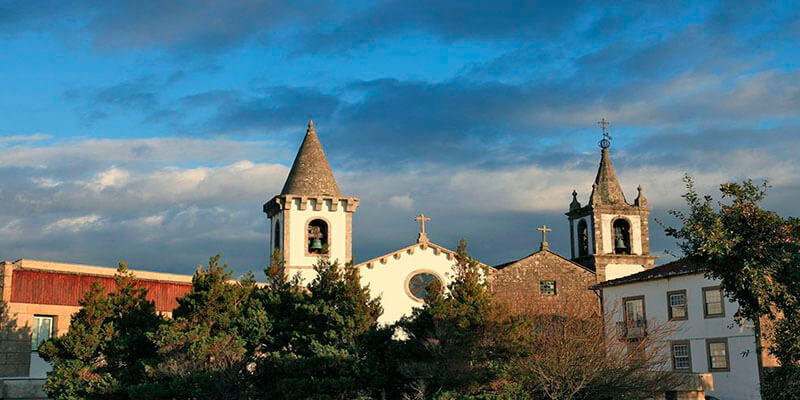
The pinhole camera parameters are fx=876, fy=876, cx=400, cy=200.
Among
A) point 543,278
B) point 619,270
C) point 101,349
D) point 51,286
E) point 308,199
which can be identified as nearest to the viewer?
point 101,349

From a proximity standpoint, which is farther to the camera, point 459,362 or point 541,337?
point 541,337

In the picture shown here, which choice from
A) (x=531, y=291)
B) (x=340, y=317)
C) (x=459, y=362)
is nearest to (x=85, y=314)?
(x=340, y=317)

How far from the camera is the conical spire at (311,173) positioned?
1977 inches

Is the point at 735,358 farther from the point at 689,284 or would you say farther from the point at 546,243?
the point at 546,243

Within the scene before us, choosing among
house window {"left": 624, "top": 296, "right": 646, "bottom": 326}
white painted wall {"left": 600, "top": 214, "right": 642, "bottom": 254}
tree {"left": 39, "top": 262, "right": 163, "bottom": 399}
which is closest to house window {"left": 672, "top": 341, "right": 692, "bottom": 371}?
house window {"left": 624, "top": 296, "right": 646, "bottom": 326}

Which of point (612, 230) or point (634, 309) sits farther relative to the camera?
point (612, 230)

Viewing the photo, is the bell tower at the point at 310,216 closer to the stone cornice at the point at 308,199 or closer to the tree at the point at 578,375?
the stone cornice at the point at 308,199

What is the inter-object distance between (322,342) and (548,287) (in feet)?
93.1

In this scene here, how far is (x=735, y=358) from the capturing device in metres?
38.8

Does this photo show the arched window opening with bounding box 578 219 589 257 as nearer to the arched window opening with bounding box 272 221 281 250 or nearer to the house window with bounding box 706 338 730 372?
the house window with bounding box 706 338 730 372

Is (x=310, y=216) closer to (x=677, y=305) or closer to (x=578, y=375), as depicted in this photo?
(x=677, y=305)

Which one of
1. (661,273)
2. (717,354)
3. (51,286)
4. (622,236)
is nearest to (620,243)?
A: (622,236)

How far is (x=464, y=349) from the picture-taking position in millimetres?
24984

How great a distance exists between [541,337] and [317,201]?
962 inches
